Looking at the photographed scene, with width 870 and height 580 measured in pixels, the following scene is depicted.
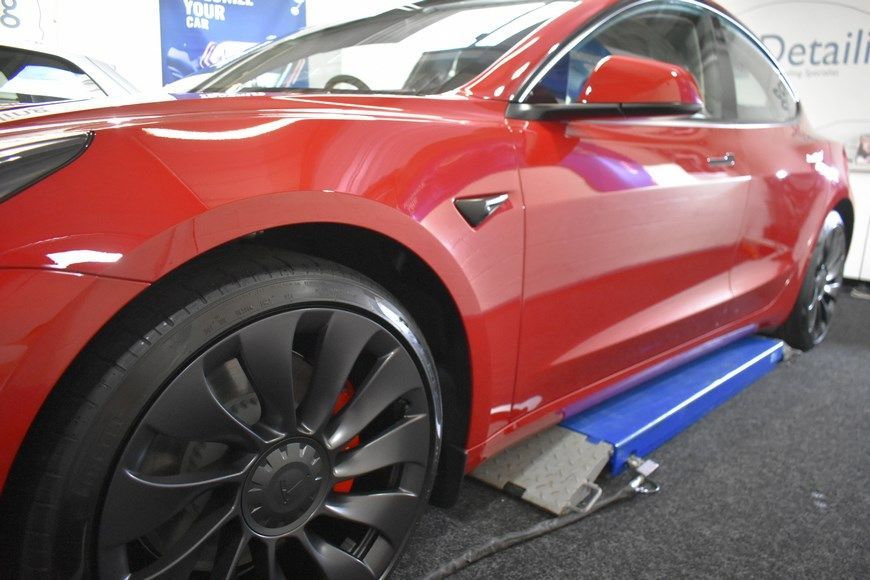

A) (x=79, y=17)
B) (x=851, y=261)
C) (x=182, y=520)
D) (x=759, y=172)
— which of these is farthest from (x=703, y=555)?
(x=79, y=17)

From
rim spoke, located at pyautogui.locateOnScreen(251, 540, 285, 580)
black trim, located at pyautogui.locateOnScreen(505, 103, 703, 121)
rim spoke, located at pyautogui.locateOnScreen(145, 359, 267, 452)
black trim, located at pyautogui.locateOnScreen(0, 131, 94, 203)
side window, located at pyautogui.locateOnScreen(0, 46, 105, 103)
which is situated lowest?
rim spoke, located at pyautogui.locateOnScreen(251, 540, 285, 580)

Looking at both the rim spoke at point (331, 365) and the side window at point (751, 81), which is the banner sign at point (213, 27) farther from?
the rim spoke at point (331, 365)

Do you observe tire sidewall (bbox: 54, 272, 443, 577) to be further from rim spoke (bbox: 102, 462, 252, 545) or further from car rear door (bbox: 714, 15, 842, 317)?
car rear door (bbox: 714, 15, 842, 317)

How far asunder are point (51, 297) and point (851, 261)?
14.6 feet

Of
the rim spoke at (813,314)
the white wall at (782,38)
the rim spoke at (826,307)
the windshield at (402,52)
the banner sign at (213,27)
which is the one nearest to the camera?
the windshield at (402,52)

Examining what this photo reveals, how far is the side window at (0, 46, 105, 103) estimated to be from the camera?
2464 mm

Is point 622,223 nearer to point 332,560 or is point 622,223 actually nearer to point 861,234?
point 332,560

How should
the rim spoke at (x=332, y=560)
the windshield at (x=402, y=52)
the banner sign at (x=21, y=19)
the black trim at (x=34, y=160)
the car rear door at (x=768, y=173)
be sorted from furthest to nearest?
1. the banner sign at (x=21, y=19)
2. the car rear door at (x=768, y=173)
3. the windshield at (x=402, y=52)
4. the rim spoke at (x=332, y=560)
5. the black trim at (x=34, y=160)

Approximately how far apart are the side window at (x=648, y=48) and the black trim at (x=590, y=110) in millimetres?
42

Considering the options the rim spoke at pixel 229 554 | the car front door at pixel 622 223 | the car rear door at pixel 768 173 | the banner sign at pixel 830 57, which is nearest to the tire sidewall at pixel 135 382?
the rim spoke at pixel 229 554

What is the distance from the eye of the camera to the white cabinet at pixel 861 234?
403 centimetres

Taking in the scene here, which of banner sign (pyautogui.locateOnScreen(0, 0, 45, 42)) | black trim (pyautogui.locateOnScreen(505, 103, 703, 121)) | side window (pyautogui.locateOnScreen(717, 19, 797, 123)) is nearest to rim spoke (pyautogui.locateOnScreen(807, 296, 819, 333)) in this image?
side window (pyautogui.locateOnScreen(717, 19, 797, 123))

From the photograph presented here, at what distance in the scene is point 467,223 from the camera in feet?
3.44

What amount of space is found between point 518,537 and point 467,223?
62 centimetres
